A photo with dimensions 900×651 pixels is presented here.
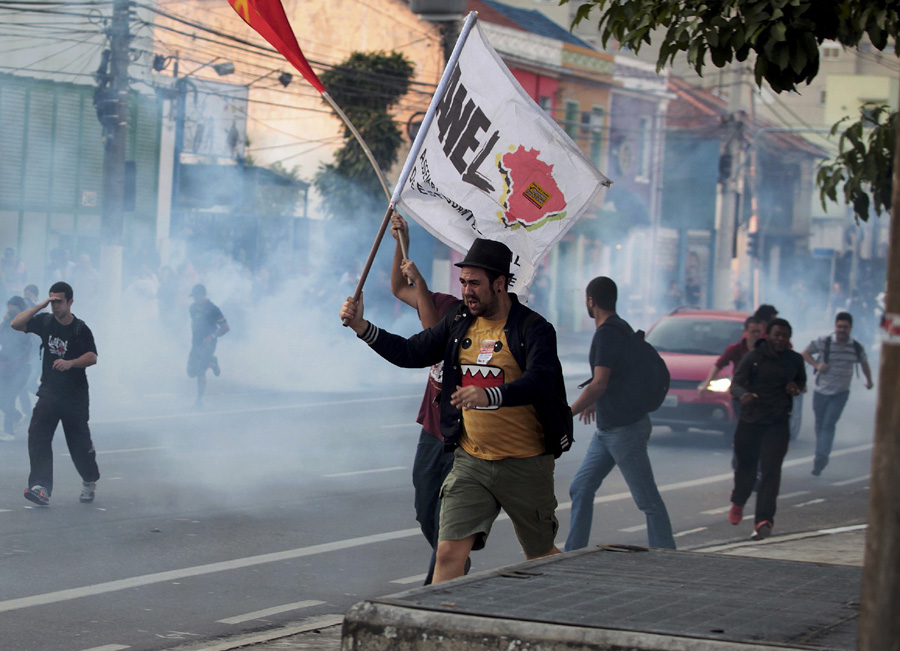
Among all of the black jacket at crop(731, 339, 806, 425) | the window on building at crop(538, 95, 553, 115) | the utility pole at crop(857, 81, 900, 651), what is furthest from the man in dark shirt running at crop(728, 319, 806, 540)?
the window on building at crop(538, 95, 553, 115)

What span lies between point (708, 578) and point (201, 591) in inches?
134

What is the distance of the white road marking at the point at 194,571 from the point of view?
668cm

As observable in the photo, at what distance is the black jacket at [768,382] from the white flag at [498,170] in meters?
4.27

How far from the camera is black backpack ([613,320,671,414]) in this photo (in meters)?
7.87

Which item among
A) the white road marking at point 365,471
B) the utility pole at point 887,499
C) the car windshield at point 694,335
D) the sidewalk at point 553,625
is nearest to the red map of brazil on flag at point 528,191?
the sidewalk at point 553,625

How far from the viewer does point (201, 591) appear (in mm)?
7039

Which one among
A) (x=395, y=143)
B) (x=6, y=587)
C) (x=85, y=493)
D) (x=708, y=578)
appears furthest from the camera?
(x=395, y=143)

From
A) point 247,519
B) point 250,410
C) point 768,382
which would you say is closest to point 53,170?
point 250,410

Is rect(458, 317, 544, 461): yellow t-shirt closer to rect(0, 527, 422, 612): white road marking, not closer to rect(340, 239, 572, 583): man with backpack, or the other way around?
rect(340, 239, 572, 583): man with backpack

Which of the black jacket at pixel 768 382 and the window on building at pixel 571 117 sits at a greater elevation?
the window on building at pixel 571 117

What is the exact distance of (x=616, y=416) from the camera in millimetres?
7852

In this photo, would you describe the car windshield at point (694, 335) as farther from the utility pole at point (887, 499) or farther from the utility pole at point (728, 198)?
the utility pole at point (887, 499)

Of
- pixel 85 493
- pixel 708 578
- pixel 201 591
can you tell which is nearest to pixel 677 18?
pixel 708 578

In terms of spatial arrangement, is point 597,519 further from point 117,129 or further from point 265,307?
point 265,307
